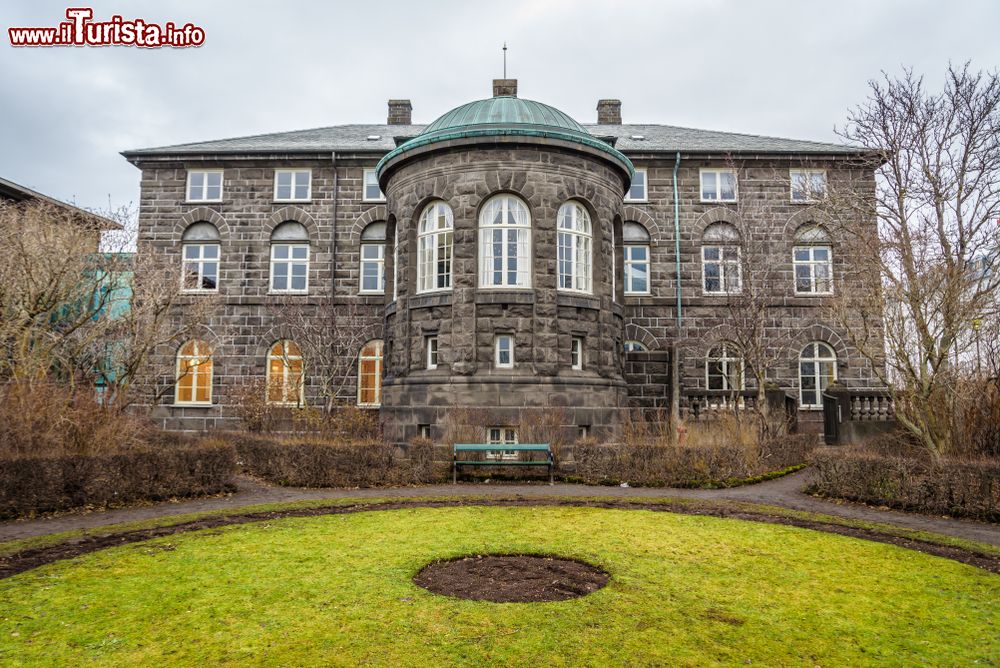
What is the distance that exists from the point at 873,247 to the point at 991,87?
142 inches

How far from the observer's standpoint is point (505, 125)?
1841 centimetres

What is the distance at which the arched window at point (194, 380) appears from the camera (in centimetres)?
2656

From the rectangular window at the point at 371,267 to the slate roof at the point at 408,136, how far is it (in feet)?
12.4

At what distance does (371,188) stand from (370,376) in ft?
24.7

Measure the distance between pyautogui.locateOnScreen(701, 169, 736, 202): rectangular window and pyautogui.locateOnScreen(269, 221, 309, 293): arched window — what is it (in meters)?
15.9

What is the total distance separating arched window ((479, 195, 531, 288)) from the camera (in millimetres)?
18500

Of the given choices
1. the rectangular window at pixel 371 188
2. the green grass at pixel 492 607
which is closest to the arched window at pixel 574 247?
the rectangular window at pixel 371 188

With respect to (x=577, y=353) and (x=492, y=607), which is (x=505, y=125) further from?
(x=492, y=607)

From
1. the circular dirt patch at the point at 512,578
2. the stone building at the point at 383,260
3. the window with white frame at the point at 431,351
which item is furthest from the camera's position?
the stone building at the point at 383,260

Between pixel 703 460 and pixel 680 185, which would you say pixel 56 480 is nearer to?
pixel 703 460

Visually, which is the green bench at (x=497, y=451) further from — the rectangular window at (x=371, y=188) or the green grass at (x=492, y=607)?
the rectangular window at (x=371, y=188)

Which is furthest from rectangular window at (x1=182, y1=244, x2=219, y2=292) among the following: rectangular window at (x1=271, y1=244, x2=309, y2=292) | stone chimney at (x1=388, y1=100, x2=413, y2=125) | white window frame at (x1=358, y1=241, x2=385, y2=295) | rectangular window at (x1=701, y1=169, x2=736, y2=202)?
rectangular window at (x1=701, y1=169, x2=736, y2=202)

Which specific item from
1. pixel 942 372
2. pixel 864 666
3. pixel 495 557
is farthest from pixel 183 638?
pixel 942 372

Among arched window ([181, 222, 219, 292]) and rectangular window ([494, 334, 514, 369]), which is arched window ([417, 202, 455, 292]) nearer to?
rectangular window ([494, 334, 514, 369])
